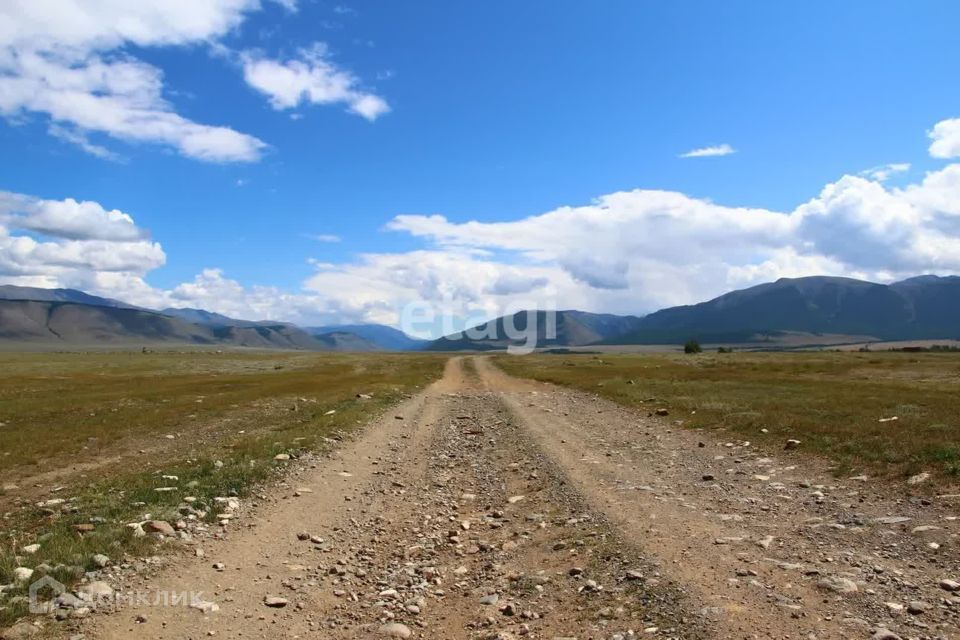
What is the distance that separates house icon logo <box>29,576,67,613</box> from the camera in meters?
8.21

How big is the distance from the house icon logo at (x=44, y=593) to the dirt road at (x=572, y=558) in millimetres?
897

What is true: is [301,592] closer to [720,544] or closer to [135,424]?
[720,544]

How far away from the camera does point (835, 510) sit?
12.8m

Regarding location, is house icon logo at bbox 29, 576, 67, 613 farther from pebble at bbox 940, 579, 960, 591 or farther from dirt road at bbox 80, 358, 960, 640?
pebble at bbox 940, 579, 960, 591

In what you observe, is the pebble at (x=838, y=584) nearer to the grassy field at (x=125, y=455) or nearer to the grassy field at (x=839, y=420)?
the grassy field at (x=839, y=420)

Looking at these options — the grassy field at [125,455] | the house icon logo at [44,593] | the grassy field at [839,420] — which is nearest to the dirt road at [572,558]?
the house icon logo at [44,593]

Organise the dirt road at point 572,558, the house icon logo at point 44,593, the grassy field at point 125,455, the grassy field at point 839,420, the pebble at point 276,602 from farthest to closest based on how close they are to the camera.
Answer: the grassy field at point 839,420 → the grassy field at point 125,455 → the pebble at point 276,602 → the house icon logo at point 44,593 → the dirt road at point 572,558

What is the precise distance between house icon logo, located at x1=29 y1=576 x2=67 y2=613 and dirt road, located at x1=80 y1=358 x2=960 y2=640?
90 cm

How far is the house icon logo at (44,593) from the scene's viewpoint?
8211mm

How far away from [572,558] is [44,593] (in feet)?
28.1

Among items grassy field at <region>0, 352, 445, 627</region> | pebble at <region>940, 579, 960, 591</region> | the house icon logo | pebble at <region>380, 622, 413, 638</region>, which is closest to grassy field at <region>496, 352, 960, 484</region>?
pebble at <region>940, 579, 960, 591</region>

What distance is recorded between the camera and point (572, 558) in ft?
34.2

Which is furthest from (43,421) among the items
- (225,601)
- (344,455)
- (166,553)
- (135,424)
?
(225,601)

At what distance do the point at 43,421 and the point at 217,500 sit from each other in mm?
25736
